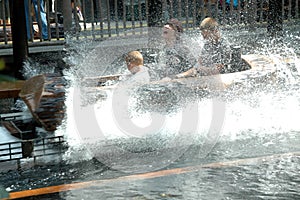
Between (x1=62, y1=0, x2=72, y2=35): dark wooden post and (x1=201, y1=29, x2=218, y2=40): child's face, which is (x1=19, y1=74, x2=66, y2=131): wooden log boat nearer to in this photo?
(x1=201, y1=29, x2=218, y2=40): child's face

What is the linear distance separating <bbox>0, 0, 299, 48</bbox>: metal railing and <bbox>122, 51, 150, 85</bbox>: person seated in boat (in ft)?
16.8

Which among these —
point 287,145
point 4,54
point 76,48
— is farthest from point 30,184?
point 76,48

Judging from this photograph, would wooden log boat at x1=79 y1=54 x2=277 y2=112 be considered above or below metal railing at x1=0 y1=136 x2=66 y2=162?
above

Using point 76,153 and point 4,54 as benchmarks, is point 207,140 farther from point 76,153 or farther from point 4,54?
Result: point 4,54

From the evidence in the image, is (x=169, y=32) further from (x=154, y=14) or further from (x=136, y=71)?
(x=154, y=14)

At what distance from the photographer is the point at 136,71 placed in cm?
764

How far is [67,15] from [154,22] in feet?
5.84

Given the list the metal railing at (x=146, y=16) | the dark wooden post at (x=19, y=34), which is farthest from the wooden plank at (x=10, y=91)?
the metal railing at (x=146, y=16)

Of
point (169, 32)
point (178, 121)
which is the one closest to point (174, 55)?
point (169, 32)

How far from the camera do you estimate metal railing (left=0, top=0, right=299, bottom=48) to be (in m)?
13.2

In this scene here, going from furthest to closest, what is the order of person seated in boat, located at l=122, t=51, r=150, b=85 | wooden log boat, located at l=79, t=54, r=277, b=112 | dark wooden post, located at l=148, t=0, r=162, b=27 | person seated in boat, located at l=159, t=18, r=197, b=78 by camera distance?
dark wooden post, located at l=148, t=0, r=162, b=27 → person seated in boat, located at l=159, t=18, r=197, b=78 → person seated in boat, located at l=122, t=51, r=150, b=85 → wooden log boat, located at l=79, t=54, r=277, b=112

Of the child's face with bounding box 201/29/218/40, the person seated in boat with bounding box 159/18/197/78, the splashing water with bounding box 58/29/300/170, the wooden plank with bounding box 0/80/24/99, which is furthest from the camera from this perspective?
the wooden plank with bounding box 0/80/24/99

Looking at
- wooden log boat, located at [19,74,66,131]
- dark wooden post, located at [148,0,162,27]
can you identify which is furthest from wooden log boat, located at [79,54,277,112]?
dark wooden post, located at [148,0,162,27]

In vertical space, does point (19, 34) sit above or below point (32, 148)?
above
